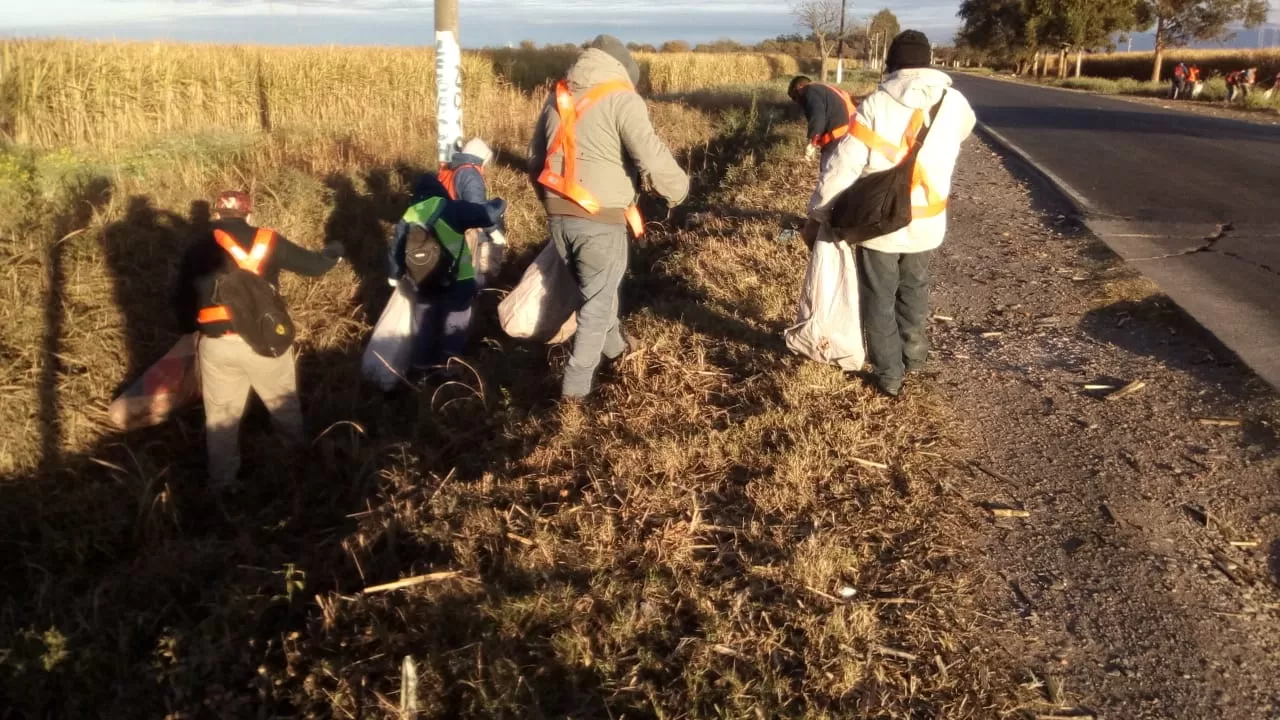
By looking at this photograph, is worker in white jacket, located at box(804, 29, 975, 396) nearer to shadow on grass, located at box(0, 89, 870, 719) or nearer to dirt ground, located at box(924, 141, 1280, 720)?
dirt ground, located at box(924, 141, 1280, 720)

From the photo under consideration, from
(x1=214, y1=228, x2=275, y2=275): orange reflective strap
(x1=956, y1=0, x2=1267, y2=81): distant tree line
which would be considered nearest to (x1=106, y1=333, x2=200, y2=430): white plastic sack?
(x1=214, y1=228, x2=275, y2=275): orange reflective strap

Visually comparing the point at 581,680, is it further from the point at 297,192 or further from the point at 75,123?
the point at 75,123

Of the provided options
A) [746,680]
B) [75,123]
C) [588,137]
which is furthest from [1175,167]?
[75,123]

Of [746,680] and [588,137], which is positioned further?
[588,137]

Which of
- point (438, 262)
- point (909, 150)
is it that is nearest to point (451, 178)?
point (438, 262)

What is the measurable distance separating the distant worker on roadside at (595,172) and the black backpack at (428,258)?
1691mm

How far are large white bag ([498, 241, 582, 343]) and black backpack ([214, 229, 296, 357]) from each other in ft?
4.26

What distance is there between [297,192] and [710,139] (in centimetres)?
632

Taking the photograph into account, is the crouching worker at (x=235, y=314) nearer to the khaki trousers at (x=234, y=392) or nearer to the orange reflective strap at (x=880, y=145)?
the khaki trousers at (x=234, y=392)

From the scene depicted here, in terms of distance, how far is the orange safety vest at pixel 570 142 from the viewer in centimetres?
425

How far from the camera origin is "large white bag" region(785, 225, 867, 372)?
444cm

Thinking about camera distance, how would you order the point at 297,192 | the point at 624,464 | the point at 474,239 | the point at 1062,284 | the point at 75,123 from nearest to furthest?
the point at 624,464, the point at 1062,284, the point at 474,239, the point at 297,192, the point at 75,123

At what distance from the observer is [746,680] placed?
277 centimetres

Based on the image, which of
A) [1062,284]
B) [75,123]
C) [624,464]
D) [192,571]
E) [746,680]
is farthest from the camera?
[75,123]
